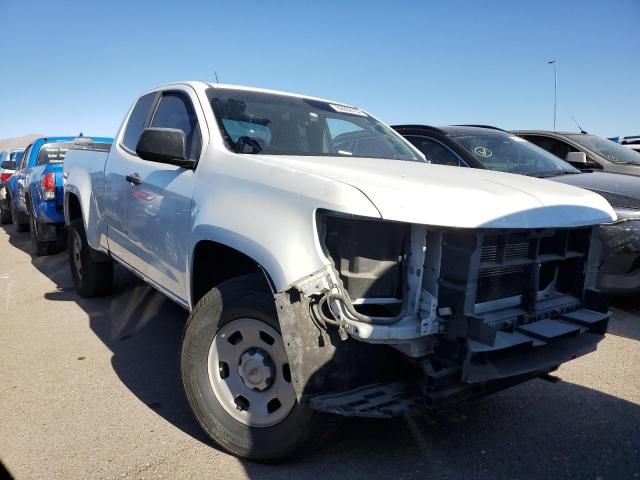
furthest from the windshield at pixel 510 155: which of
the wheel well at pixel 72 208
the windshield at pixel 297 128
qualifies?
the wheel well at pixel 72 208

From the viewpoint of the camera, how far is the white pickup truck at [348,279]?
6.93ft

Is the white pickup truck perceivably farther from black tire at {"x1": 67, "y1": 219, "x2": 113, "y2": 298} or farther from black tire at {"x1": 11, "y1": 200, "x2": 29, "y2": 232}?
black tire at {"x1": 11, "y1": 200, "x2": 29, "y2": 232}

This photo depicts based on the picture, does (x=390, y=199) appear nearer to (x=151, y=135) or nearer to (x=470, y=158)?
(x=151, y=135)

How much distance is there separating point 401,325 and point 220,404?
42.5 inches

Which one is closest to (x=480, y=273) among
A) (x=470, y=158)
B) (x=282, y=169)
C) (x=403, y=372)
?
(x=403, y=372)

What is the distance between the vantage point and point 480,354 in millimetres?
2174

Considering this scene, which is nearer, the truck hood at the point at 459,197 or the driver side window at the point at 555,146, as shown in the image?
the truck hood at the point at 459,197

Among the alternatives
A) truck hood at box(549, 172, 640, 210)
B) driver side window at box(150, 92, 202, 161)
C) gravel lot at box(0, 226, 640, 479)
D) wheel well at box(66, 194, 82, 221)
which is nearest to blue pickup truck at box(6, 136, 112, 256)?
wheel well at box(66, 194, 82, 221)

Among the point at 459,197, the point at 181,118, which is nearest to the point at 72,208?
the point at 181,118

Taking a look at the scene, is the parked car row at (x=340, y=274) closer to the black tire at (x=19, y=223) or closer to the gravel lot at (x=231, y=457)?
the gravel lot at (x=231, y=457)

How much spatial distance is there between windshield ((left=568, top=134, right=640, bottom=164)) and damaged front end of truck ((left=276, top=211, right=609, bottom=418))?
547cm

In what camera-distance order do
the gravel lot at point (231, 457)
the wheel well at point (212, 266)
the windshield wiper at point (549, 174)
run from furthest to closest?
1. the windshield wiper at point (549, 174)
2. the wheel well at point (212, 266)
3. the gravel lot at point (231, 457)

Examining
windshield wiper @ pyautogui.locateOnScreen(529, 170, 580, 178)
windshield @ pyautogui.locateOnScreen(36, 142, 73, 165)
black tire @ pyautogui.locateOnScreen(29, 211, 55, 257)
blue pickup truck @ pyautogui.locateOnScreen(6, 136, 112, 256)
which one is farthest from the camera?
windshield @ pyautogui.locateOnScreen(36, 142, 73, 165)

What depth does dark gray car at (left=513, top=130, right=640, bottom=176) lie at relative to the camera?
21.2ft
